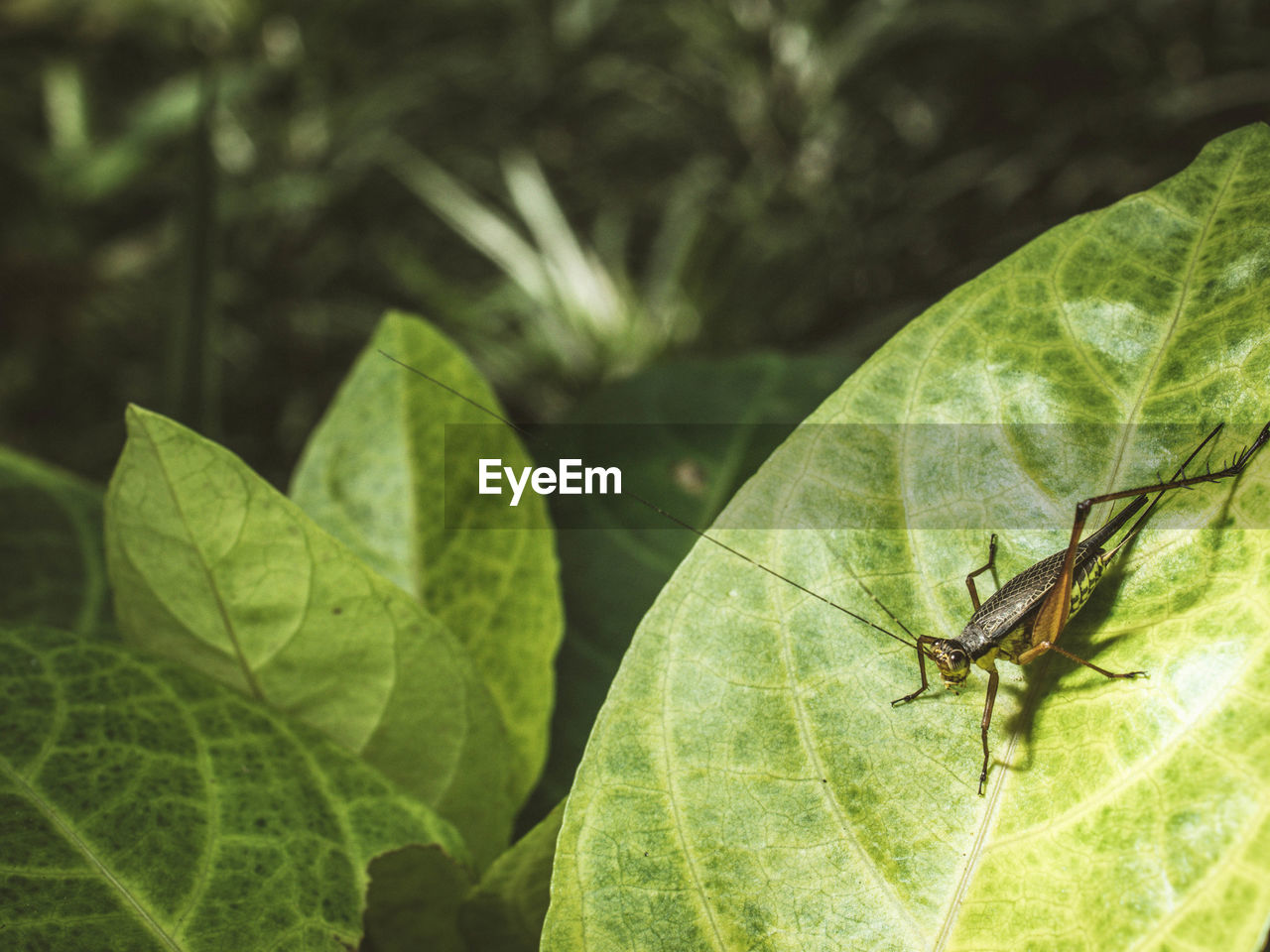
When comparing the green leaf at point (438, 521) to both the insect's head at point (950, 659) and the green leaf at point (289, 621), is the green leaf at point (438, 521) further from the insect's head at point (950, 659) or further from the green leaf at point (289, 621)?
the insect's head at point (950, 659)

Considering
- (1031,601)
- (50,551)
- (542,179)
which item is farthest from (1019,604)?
(542,179)

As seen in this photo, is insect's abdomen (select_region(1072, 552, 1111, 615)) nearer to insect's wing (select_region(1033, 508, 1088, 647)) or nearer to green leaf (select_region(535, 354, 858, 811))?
insect's wing (select_region(1033, 508, 1088, 647))

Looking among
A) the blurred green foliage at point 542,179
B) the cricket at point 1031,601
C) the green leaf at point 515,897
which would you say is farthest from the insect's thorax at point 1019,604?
the blurred green foliage at point 542,179

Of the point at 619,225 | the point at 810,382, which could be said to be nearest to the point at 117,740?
the point at 810,382

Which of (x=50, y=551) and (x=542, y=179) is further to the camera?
(x=542, y=179)

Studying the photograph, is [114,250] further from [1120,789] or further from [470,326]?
[1120,789]

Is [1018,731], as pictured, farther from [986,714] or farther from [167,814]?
[167,814]
